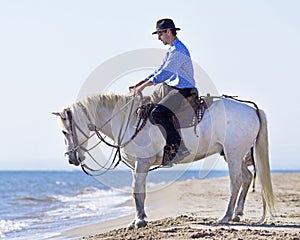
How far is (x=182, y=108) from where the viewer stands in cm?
948

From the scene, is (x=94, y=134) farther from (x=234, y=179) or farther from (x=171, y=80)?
(x=234, y=179)

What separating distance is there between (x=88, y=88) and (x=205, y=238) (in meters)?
3.08

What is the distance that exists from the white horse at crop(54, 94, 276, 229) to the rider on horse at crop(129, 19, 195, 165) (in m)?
0.18

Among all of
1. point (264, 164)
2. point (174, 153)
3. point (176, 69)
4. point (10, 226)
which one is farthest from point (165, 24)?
point (10, 226)

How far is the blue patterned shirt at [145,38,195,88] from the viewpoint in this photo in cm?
920

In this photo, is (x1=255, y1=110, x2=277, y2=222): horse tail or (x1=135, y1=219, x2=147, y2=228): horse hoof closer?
(x1=135, y1=219, x2=147, y2=228): horse hoof

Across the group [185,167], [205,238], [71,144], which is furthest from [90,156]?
[205,238]

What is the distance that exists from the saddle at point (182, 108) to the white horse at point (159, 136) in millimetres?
114

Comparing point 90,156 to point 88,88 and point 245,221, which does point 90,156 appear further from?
point 245,221

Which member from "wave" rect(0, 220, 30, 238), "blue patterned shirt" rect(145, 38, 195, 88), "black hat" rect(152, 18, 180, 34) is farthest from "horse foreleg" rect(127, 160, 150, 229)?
"wave" rect(0, 220, 30, 238)

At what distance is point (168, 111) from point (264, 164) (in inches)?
70.9

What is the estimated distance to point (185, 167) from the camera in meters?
10.7

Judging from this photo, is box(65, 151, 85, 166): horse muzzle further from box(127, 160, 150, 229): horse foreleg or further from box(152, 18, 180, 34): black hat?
box(152, 18, 180, 34): black hat

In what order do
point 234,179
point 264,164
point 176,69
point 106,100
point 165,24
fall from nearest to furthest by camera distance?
1. point 176,69
2. point 165,24
3. point 106,100
4. point 234,179
5. point 264,164
